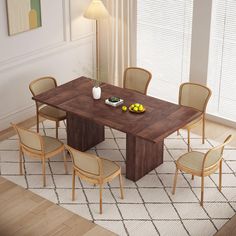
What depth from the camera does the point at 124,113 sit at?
7703 mm

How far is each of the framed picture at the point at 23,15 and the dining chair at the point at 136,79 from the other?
61.8 inches

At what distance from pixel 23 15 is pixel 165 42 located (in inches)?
90.0

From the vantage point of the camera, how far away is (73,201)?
726cm

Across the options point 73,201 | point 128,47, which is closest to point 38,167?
point 73,201

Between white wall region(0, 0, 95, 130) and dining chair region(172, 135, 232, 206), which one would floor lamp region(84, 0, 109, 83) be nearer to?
white wall region(0, 0, 95, 130)

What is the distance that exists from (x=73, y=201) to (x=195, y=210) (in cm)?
151

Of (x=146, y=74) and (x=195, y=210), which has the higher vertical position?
(x=146, y=74)

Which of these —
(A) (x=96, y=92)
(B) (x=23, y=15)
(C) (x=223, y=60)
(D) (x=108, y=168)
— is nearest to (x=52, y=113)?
(A) (x=96, y=92)

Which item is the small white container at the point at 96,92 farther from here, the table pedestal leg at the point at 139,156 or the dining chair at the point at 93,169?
the dining chair at the point at 93,169

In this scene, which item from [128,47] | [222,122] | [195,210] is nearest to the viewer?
[195,210]

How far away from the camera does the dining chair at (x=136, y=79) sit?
349 inches

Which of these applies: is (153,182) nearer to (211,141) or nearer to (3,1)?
(211,141)

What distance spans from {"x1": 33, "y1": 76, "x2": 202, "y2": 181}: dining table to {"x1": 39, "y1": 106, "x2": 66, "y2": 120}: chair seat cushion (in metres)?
0.26

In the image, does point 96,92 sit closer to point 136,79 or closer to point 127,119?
point 127,119
